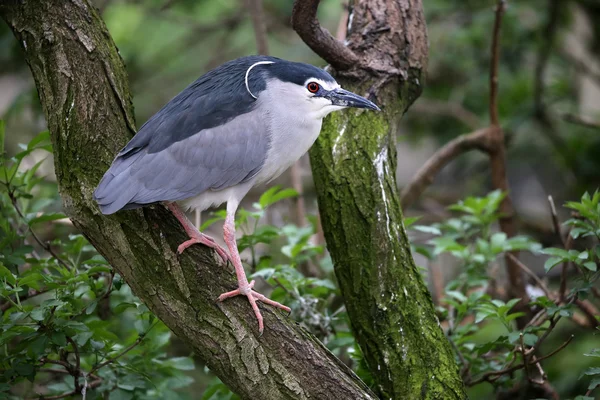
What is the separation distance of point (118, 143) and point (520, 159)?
4751 millimetres

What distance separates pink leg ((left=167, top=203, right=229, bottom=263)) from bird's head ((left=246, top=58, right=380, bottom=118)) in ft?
1.85

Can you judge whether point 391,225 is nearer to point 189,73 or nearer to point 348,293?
point 348,293

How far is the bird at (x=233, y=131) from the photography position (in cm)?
268

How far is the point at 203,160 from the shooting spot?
8.98ft

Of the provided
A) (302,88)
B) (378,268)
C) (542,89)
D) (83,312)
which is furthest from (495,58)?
(83,312)

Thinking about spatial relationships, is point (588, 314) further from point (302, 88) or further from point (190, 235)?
point (190, 235)

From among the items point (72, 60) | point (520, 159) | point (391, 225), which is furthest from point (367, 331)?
→ point (520, 159)

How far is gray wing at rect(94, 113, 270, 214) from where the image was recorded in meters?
2.60

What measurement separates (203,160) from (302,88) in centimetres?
50

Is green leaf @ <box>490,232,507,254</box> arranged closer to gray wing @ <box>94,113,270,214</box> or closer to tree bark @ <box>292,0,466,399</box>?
tree bark @ <box>292,0,466,399</box>

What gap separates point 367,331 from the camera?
279 cm

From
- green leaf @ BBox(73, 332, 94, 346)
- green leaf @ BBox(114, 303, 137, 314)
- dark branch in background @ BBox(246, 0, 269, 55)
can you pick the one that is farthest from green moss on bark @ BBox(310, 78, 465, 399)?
dark branch in background @ BBox(246, 0, 269, 55)

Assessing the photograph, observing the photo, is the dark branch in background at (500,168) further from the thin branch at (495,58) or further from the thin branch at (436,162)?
the thin branch at (436,162)

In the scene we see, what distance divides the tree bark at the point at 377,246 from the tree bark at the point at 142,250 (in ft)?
0.76
